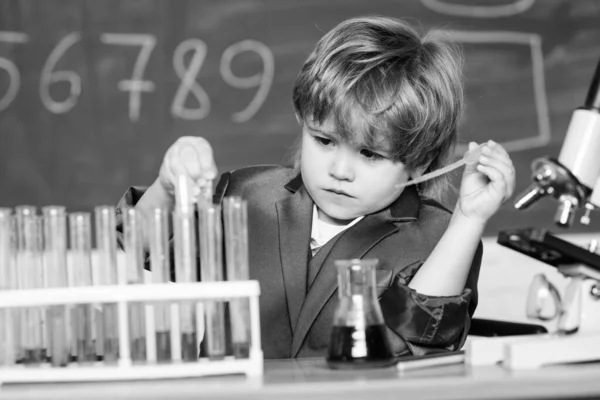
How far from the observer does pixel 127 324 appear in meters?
0.95

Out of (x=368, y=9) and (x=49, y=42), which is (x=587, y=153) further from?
(x=49, y=42)

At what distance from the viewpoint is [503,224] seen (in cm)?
204

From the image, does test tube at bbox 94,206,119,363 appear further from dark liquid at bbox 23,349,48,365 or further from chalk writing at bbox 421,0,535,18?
chalk writing at bbox 421,0,535,18

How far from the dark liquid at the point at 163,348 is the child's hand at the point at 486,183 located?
18.9 inches

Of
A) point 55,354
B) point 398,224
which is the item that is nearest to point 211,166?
point 55,354

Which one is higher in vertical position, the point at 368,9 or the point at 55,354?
Answer: the point at 368,9

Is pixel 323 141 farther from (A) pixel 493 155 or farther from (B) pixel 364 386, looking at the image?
(B) pixel 364 386

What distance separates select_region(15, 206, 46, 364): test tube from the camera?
0.96 meters

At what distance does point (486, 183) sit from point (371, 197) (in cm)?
19

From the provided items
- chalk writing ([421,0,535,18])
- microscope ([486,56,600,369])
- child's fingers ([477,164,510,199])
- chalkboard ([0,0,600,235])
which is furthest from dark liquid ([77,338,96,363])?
chalk writing ([421,0,535,18])

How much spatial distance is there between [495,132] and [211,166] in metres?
1.14

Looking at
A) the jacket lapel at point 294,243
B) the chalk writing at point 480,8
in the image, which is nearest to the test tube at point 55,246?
the jacket lapel at point 294,243

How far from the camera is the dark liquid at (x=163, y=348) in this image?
0.95 m

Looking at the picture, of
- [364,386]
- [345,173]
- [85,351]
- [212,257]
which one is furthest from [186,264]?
[345,173]
